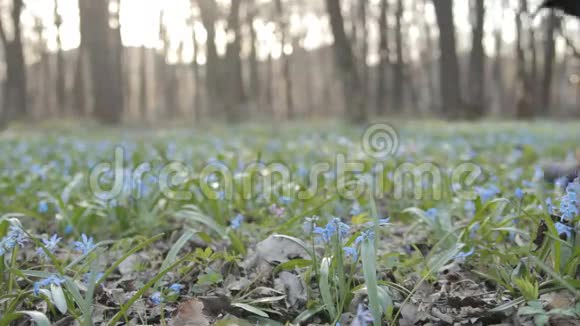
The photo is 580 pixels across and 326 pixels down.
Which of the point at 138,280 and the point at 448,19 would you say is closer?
the point at 138,280

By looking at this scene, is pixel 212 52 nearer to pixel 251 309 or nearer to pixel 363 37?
pixel 363 37

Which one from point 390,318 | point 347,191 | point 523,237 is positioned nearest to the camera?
point 390,318

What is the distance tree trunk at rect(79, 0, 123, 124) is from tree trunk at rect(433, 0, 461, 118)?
9274 mm

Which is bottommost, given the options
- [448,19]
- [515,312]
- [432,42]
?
[515,312]

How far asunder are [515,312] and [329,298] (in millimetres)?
558

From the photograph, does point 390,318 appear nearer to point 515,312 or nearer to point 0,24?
point 515,312

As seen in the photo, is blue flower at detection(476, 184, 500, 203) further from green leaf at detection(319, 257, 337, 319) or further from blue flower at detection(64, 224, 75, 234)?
blue flower at detection(64, 224, 75, 234)

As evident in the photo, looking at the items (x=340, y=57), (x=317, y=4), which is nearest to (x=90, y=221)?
(x=340, y=57)

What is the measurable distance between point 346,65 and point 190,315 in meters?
10.9

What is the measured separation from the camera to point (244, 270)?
7.03ft

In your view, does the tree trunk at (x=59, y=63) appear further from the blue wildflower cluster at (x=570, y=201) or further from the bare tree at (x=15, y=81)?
the blue wildflower cluster at (x=570, y=201)

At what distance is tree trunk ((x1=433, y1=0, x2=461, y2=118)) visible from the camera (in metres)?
15.5

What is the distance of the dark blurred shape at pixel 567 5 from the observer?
214 cm

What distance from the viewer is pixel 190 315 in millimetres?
1703
